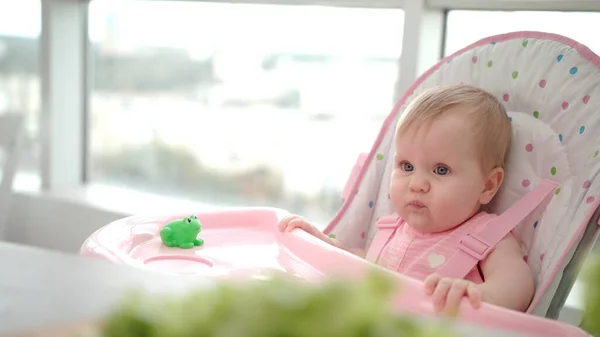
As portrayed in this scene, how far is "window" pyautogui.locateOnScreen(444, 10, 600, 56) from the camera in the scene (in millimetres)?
1353

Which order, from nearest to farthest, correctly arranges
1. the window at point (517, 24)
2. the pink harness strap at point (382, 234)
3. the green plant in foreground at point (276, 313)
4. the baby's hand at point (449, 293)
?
the green plant in foreground at point (276, 313) < the baby's hand at point (449, 293) < the pink harness strap at point (382, 234) < the window at point (517, 24)

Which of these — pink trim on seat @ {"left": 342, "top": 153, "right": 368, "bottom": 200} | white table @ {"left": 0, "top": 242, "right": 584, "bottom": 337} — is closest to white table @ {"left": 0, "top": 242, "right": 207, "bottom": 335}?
white table @ {"left": 0, "top": 242, "right": 584, "bottom": 337}

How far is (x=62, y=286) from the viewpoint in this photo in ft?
1.06

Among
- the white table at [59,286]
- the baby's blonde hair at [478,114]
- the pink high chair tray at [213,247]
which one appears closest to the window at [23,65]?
the pink high chair tray at [213,247]

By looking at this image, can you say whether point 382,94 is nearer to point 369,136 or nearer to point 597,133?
point 369,136

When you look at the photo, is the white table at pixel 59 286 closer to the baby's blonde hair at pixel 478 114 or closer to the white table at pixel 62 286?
the white table at pixel 62 286

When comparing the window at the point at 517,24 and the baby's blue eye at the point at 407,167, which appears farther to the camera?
the window at the point at 517,24

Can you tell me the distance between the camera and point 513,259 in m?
0.95

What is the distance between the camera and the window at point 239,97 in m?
1.71

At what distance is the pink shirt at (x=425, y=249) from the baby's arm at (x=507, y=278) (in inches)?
1.4

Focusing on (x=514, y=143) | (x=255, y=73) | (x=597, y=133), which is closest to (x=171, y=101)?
(x=255, y=73)

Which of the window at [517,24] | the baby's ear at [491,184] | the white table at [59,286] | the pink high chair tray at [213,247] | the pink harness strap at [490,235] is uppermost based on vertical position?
the window at [517,24]

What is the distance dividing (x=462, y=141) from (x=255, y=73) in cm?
98

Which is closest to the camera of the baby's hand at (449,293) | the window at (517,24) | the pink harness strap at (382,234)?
the baby's hand at (449,293)
